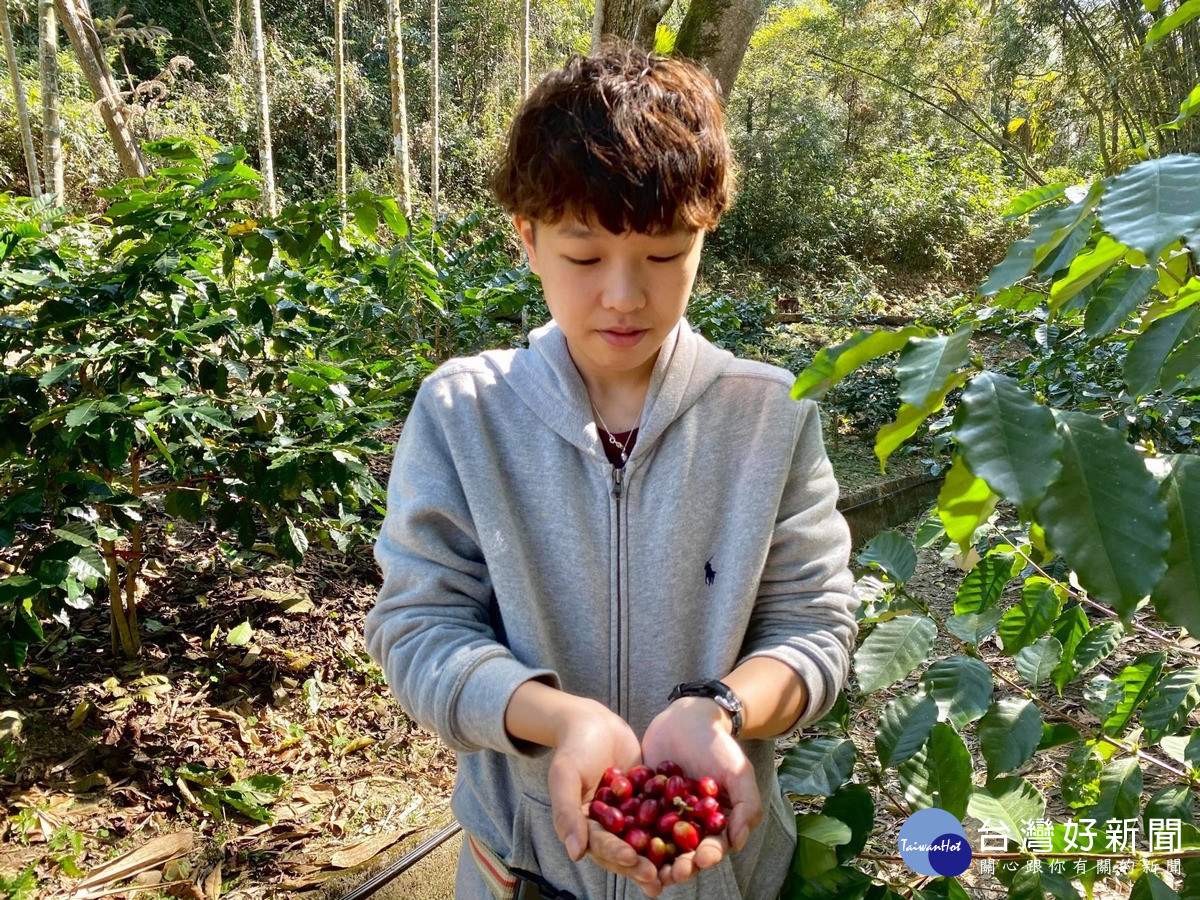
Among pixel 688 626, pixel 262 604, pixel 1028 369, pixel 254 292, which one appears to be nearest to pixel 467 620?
pixel 688 626

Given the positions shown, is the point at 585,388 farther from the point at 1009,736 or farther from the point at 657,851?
the point at 1009,736

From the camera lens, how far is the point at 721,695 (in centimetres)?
80

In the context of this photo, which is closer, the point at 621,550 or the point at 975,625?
the point at 621,550

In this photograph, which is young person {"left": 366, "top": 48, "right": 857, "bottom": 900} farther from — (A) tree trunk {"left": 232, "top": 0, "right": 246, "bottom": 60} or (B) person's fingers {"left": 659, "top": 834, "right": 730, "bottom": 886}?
(A) tree trunk {"left": 232, "top": 0, "right": 246, "bottom": 60}

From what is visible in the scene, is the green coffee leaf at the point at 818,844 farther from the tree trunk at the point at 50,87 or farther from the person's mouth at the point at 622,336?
the tree trunk at the point at 50,87

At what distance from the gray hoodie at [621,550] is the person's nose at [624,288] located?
12cm

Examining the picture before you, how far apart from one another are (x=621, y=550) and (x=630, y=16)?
3446 millimetres

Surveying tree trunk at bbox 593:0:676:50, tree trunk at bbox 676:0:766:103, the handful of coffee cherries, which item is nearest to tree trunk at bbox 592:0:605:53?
tree trunk at bbox 593:0:676:50

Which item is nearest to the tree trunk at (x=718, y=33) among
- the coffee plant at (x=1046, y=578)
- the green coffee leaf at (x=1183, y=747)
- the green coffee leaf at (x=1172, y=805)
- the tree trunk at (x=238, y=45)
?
the coffee plant at (x=1046, y=578)

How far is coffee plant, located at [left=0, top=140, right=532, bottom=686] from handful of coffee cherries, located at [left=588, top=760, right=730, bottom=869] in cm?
112

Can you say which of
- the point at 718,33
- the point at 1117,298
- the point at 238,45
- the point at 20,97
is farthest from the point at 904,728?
the point at 238,45

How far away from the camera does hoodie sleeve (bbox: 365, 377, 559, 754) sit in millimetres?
798

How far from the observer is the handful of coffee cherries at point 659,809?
70 centimetres

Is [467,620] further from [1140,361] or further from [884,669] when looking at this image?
[1140,361]
